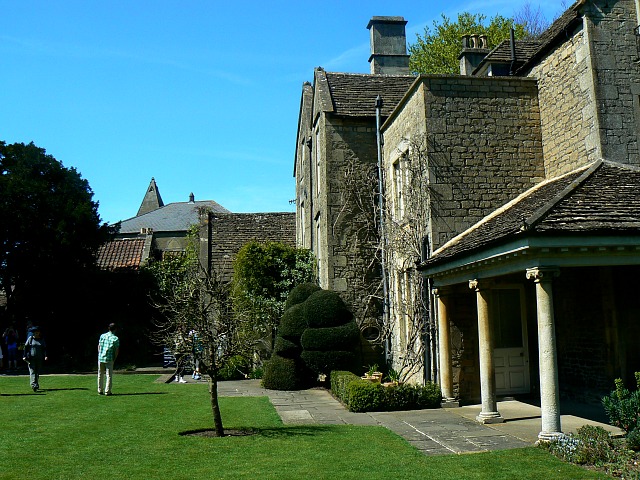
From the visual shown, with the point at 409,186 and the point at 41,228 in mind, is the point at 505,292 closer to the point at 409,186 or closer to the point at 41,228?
the point at 409,186

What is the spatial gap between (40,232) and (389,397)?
17.6 metres

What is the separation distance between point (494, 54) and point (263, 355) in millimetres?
12656

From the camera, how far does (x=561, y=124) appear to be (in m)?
13.8

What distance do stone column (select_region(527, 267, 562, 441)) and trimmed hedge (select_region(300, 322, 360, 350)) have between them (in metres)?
7.45

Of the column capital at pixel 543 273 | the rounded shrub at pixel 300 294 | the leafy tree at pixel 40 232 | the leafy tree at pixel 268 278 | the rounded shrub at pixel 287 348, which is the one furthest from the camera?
the leafy tree at pixel 40 232

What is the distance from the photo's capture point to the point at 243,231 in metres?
31.5

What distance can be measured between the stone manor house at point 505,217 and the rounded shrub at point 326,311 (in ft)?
4.48

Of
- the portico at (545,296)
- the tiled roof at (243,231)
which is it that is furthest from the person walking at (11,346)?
the portico at (545,296)

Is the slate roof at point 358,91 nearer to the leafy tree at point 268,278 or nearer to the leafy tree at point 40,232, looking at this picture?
the leafy tree at point 268,278

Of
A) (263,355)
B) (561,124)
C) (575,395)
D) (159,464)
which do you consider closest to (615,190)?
(561,124)

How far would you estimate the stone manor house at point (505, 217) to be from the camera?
9.57m

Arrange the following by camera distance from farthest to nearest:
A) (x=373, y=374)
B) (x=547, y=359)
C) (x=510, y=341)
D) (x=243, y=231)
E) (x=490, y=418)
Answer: (x=243, y=231)
(x=373, y=374)
(x=510, y=341)
(x=490, y=418)
(x=547, y=359)

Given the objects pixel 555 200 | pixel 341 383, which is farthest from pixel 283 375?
pixel 555 200

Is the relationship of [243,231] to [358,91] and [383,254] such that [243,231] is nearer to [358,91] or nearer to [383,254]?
[358,91]
